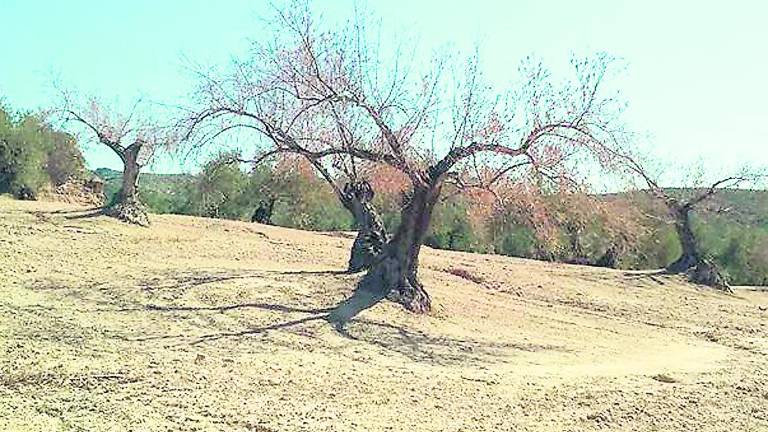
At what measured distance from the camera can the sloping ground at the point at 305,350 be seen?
20.2 feet

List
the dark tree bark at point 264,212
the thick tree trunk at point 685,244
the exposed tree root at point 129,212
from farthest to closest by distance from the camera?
the dark tree bark at point 264,212 → the thick tree trunk at point 685,244 → the exposed tree root at point 129,212

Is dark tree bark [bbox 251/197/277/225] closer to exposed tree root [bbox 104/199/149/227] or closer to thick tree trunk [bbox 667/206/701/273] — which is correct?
exposed tree root [bbox 104/199/149/227]

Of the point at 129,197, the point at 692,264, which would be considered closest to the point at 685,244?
the point at 692,264

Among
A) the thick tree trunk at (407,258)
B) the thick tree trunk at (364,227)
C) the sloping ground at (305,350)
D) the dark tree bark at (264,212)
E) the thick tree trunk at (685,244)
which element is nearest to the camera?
the sloping ground at (305,350)

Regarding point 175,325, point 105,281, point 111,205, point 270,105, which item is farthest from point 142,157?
point 175,325

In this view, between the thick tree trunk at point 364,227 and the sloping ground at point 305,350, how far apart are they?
673 millimetres

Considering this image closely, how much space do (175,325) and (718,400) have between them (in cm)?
529

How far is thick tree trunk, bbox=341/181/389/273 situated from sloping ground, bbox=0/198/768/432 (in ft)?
2.21

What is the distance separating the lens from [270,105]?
41.8 ft

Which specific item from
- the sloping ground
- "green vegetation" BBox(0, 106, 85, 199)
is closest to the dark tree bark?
"green vegetation" BBox(0, 106, 85, 199)

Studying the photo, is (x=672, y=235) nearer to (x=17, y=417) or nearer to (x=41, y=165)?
(x=41, y=165)

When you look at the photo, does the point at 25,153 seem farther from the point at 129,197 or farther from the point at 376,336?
the point at 376,336

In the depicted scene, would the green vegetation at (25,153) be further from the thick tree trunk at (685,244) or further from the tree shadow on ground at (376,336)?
the thick tree trunk at (685,244)

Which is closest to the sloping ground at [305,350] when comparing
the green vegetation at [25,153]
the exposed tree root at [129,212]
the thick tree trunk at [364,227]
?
the thick tree trunk at [364,227]
